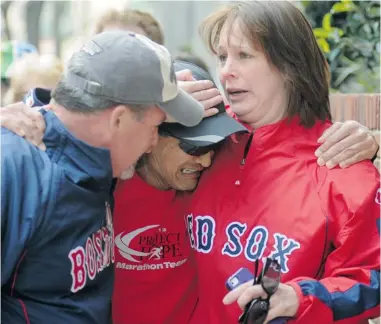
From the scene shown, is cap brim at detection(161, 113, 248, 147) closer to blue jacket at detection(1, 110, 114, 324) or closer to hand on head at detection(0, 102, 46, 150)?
blue jacket at detection(1, 110, 114, 324)

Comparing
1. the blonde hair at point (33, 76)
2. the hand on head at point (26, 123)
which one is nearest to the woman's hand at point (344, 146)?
the hand on head at point (26, 123)

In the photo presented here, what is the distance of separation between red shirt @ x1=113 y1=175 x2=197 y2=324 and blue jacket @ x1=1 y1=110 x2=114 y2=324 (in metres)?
0.47

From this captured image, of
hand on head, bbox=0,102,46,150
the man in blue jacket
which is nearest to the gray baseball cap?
the man in blue jacket

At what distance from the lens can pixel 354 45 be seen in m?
4.55

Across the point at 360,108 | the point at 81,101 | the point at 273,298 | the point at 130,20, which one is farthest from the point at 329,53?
the point at 81,101

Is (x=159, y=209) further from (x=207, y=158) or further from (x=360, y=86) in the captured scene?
(x=360, y=86)

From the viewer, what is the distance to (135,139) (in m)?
1.85

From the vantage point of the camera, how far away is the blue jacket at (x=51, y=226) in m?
1.63

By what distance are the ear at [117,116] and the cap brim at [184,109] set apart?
0.38 feet

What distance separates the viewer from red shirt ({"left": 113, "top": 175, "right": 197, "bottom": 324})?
2.34 metres

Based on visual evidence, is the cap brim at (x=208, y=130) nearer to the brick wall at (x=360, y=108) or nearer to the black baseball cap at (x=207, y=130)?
the black baseball cap at (x=207, y=130)

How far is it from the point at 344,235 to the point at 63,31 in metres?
8.84

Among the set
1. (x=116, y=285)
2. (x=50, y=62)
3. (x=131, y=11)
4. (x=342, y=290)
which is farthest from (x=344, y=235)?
(x=50, y=62)

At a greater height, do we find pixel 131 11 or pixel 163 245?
pixel 131 11
